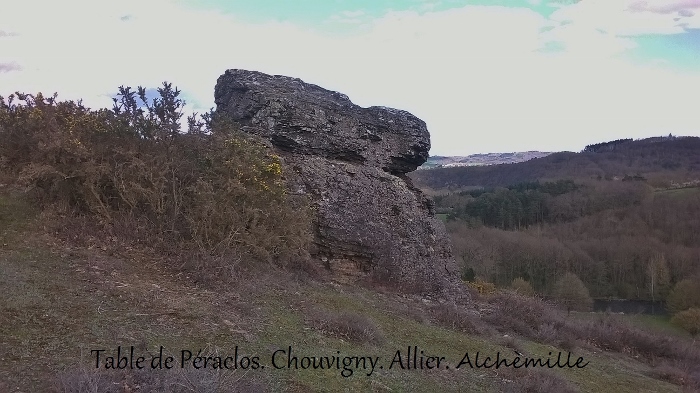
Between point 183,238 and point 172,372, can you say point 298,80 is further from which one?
point 172,372

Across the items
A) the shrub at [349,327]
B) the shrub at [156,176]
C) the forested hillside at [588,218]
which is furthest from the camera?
the forested hillside at [588,218]

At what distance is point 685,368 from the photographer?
476 inches

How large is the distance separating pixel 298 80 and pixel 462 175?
92479 mm

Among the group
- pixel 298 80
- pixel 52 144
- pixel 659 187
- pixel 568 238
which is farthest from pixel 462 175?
pixel 52 144

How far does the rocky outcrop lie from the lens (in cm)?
1303

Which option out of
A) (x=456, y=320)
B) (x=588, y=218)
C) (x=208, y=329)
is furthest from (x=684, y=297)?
(x=208, y=329)

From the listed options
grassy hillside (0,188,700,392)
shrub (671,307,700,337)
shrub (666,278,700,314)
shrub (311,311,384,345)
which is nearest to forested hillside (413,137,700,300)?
shrub (666,278,700,314)

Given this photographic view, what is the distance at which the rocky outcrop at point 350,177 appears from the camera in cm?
1303

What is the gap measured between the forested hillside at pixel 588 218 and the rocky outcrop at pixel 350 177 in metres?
15.2

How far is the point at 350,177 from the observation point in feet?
45.5

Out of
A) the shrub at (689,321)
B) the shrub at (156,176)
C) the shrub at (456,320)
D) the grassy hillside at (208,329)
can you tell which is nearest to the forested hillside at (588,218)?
the shrub at (689,321)

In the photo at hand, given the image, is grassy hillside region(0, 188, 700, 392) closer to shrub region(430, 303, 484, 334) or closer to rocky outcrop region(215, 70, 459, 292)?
shrub region(430, 303, 484, 334)

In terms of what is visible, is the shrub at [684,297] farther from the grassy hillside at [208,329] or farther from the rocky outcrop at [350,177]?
the grassy hillside at [208,329]

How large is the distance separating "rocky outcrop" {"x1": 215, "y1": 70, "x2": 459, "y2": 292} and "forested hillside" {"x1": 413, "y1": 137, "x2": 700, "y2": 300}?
49.9 ft
